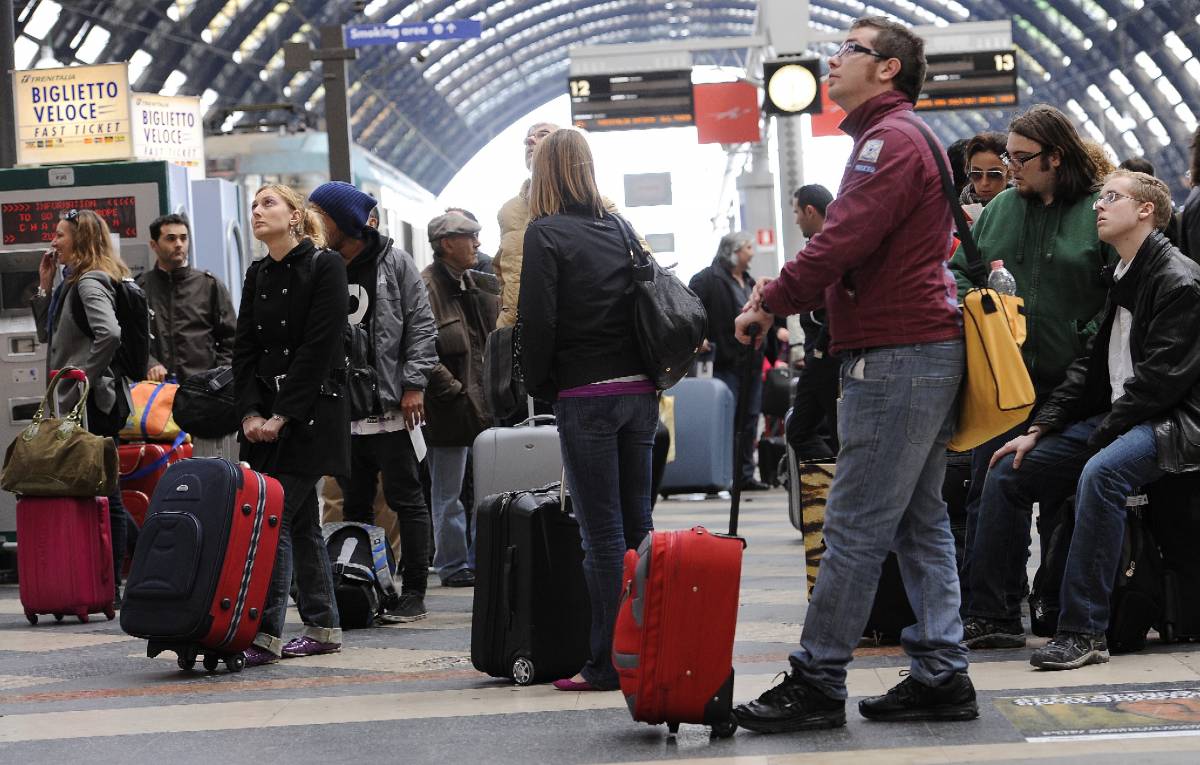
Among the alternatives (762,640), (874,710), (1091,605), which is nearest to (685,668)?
(874,710)

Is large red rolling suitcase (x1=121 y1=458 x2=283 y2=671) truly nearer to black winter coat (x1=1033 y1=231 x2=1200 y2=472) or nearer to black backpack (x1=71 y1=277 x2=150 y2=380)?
black backpack (x1=71 y1=277 x2=150 y2=380)

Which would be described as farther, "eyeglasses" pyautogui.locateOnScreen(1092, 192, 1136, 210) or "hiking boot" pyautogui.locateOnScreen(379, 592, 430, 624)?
"hiking boot" pyautogui.locateOnScreen(379, 592, 430, 624)

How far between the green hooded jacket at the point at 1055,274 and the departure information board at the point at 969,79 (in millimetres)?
17723

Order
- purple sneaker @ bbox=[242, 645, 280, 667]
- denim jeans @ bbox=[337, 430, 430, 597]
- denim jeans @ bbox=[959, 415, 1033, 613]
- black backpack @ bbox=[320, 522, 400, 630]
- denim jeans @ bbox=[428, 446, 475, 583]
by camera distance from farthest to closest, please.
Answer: denim jeans @ bbox=[428, 446, 475, 583], denim jeans @ bbox=[337, 430, 430, 597], black backpack @ bbox=[320, 522, 400, 630], purple sneaker @ bbox=[242, 645, 280, 667], denim jeans @ bbox=[959, 415, 1033, 613]

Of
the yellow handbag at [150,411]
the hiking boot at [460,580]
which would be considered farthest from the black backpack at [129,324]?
the hiking boot at [460,580]

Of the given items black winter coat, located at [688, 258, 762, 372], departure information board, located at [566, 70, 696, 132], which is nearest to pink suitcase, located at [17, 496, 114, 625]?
black winter coat, located at [688, 258, 762, 372]

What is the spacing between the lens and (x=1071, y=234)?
619cm

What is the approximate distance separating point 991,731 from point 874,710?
13.7 inches

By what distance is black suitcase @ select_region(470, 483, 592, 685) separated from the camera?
583cm

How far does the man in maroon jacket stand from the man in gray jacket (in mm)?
2900

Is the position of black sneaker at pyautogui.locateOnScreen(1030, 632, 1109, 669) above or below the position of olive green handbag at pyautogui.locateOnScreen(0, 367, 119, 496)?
below

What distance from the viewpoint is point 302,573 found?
6.84m

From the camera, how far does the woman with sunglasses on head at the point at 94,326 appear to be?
859 cm

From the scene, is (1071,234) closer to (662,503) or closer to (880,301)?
(880,301)
